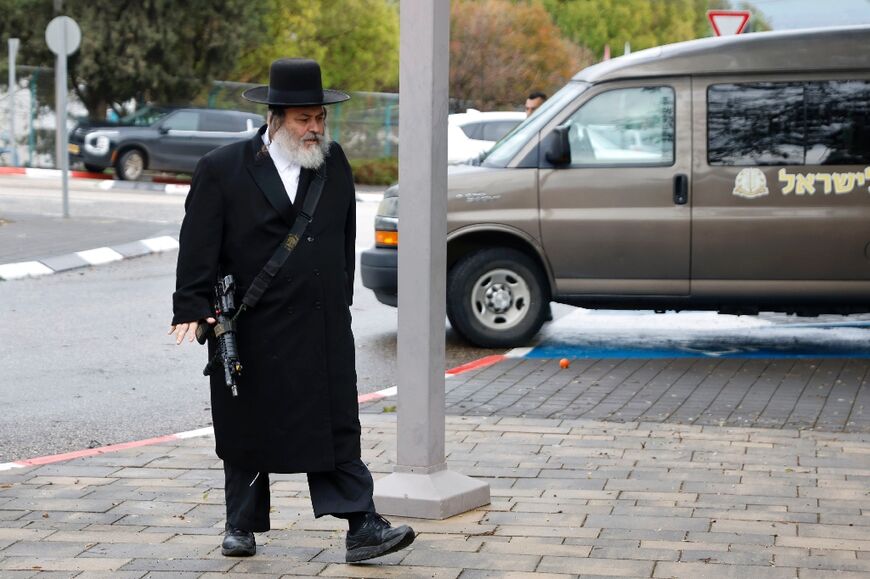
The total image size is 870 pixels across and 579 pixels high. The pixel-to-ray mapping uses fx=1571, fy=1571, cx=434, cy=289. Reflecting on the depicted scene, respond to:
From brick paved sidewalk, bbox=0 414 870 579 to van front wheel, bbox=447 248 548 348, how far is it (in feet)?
10.6

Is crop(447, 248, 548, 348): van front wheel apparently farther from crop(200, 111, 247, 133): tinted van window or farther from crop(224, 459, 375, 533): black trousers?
crop(200, 111, 247, 133): tinted van window

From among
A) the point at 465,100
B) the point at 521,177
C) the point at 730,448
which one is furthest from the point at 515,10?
the point at 730,448

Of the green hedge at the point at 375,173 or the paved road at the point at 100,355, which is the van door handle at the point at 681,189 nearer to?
the paved road at the point at 100,355

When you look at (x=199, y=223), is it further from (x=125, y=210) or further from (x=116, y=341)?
(x=125, y=210)

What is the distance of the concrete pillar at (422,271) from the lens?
609cm

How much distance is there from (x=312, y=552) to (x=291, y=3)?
41581 mm

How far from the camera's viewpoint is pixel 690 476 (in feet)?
22.8

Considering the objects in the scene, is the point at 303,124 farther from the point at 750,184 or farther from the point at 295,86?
the point at 750,184

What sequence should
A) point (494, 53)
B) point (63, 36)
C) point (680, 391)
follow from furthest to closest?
1. point (494, 53)
2. point (63, 36)
3. point (680, 391)

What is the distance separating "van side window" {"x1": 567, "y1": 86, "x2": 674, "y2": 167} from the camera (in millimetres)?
10992

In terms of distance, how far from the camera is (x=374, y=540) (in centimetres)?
543

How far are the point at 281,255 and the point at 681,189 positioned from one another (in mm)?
5876

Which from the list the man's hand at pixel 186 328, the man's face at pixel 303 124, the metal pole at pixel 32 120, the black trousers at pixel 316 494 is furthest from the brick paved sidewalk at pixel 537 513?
the metal pole at pixel 32 120

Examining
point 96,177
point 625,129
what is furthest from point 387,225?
point 96,177
